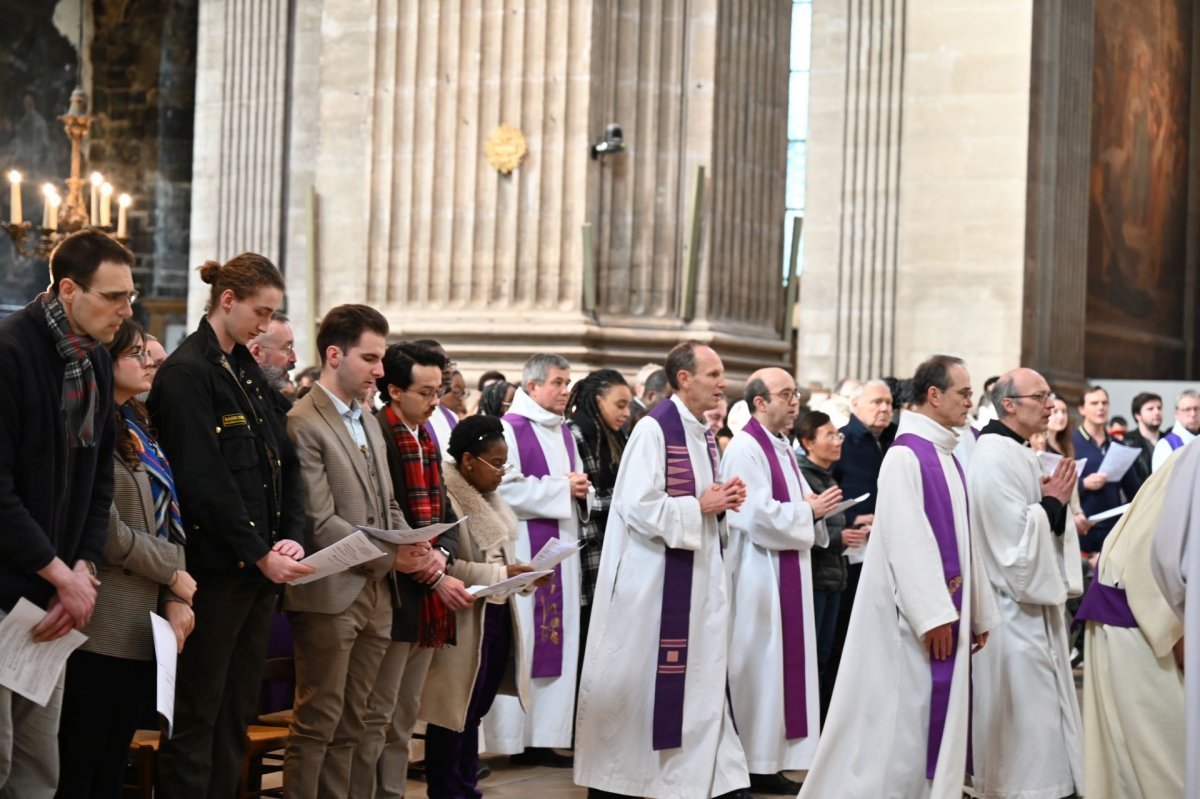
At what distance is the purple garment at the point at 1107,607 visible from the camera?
19.5ft

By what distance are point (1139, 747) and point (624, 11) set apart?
5459 millimetres

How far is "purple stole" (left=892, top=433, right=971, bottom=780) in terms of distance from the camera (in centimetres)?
586

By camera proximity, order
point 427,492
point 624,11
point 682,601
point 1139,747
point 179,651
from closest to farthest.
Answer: point 179,651, point 427,492, point 1139,747, point 682,601, point 624,11

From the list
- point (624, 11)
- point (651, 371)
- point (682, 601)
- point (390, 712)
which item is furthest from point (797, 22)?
point (390, 712)

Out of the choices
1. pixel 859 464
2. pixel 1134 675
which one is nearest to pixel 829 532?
pixel 859 464

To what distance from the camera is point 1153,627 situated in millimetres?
5809

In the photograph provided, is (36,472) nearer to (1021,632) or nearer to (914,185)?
(1021,632)

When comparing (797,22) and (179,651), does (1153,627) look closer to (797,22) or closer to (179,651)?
(179,651)

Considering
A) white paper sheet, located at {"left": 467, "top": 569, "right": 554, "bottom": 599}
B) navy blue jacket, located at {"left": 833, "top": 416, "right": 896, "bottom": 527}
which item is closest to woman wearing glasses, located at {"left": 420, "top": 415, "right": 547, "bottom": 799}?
white paper sheet, located at {"left": 467, "top": 569, "right": 554, "bottom": 599}

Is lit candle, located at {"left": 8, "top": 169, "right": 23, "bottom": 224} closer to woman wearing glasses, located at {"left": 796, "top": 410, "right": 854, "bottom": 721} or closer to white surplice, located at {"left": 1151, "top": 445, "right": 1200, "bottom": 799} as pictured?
woman wearing glasses, located at {"left": 796, "top": 410, "right": 854, "bottom": 721}

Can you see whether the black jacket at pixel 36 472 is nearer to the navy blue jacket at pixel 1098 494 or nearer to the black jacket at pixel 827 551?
the black jacket at pixel 827 551

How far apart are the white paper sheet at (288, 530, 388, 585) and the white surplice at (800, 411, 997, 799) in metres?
2.02

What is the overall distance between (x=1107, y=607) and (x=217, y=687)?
317cm

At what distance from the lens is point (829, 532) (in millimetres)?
7801
